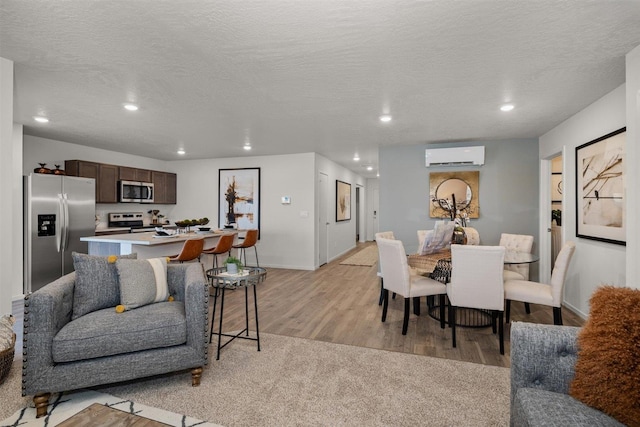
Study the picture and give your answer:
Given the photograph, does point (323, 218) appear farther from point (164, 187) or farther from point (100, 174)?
point (100, 174)

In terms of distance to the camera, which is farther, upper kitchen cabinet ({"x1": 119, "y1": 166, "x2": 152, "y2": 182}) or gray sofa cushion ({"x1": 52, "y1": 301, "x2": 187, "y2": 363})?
upper kitchen cabinet ({"x1": 119, "y1": 166, "x2": 152, "y2": 182})

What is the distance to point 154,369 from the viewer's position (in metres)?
2.07

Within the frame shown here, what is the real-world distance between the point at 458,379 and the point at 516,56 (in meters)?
2.36

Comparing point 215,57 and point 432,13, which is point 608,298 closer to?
point 432,13

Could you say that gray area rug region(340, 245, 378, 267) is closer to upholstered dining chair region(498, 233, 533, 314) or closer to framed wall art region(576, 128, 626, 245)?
upholstered dining chair region(498, 233, 533, 314)

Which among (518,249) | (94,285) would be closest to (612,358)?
(94,285)

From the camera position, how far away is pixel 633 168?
229cm

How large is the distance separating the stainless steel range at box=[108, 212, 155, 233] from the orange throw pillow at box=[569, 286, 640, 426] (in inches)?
268

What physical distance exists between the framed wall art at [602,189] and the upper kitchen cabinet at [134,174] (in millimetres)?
7109

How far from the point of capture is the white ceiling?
182 centimetres

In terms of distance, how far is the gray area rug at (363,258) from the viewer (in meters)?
7.17

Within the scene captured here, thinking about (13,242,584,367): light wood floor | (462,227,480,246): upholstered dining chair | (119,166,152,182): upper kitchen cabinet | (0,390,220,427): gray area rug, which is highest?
(119,166,152,182): upper kitchen cabinet

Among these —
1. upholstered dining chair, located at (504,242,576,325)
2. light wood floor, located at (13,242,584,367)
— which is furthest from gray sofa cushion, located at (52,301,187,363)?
upholstered dining chair, located at (504,242,576,325)

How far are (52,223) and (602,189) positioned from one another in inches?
272
